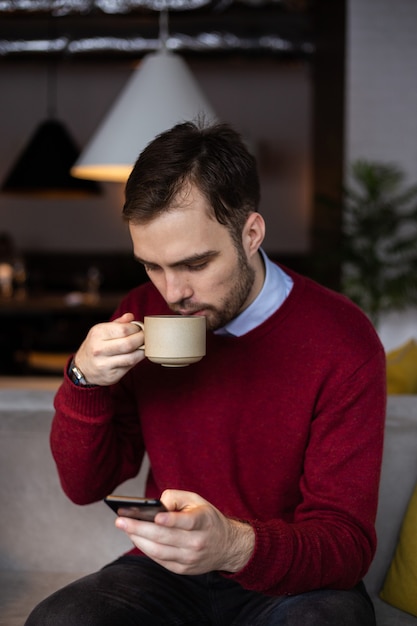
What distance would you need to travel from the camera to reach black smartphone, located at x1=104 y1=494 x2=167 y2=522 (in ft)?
3.44

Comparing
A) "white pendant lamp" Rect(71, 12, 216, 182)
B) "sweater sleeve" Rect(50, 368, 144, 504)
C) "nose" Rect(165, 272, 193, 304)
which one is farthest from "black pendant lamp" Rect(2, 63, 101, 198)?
"nose" Rect(165, 272, 193, 304)

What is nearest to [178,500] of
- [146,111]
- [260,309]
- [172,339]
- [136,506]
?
[136,506]

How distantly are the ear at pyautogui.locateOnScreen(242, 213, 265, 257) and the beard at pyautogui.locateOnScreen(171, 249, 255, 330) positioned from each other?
0.08 ft

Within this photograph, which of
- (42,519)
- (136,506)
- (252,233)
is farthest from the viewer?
(42,519)

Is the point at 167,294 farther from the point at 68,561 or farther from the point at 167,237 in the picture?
the point at 68,561

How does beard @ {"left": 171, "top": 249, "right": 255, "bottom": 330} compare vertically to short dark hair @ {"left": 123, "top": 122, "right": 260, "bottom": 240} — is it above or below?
below

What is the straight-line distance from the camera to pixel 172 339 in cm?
131

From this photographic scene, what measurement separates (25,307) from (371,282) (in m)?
2.10

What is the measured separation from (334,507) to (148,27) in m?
5.78

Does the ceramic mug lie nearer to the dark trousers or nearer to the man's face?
the man's face

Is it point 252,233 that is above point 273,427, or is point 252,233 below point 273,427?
above

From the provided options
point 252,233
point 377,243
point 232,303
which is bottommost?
point 377,243

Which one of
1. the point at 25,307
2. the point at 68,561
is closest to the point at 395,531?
the point at 68,561

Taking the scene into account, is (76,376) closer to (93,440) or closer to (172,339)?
(93,440)
